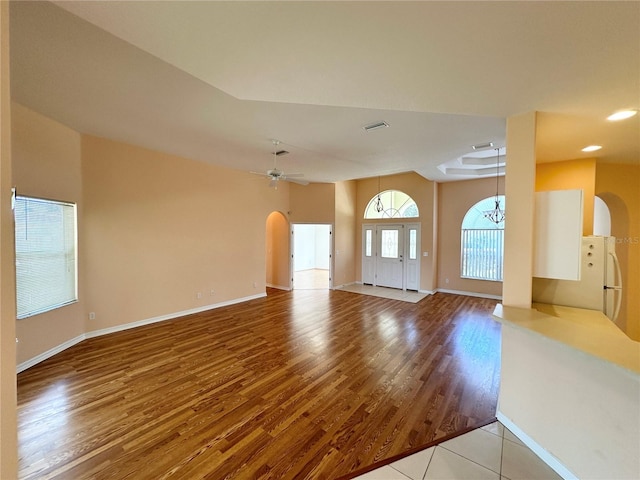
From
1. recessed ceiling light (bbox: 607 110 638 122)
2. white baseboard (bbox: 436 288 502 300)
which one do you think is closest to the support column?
recessed ceiling light (bbox: 607 110 638 122)

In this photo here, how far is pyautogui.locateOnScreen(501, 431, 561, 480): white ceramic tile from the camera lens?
1.79 meters

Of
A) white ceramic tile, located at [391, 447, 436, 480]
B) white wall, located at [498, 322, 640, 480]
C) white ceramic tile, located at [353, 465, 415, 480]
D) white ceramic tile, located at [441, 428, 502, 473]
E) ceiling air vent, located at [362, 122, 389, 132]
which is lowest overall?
white ceramic tile, located at [441, 428, 502, 473]

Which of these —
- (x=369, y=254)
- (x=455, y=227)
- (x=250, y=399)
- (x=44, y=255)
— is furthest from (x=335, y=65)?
(x=369, y=254)

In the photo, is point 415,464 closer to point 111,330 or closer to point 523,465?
point 523,465

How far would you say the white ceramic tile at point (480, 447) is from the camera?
1921 millimetres

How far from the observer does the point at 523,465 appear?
74.1 inches

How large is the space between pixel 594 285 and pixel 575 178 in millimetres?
2104

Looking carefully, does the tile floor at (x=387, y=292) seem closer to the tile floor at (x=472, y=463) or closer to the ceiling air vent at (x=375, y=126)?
the tile floor at (x=472, y=463)

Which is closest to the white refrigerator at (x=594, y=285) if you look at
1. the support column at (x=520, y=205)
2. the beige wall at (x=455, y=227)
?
the support column at (x=520, y=205)

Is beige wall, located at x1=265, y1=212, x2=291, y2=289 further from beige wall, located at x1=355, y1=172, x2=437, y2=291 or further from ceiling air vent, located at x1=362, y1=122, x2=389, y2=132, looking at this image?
ceiling air vent, located at x1=362, y1=122, x2=389, y2=132

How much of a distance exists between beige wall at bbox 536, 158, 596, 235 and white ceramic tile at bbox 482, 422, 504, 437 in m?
3.33

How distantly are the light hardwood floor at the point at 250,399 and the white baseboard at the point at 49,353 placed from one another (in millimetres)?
84

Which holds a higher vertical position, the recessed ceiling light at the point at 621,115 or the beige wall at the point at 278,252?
the recessed ceiling light at the point at 621,115

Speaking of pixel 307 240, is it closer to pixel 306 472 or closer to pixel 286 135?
pixel 286 135
